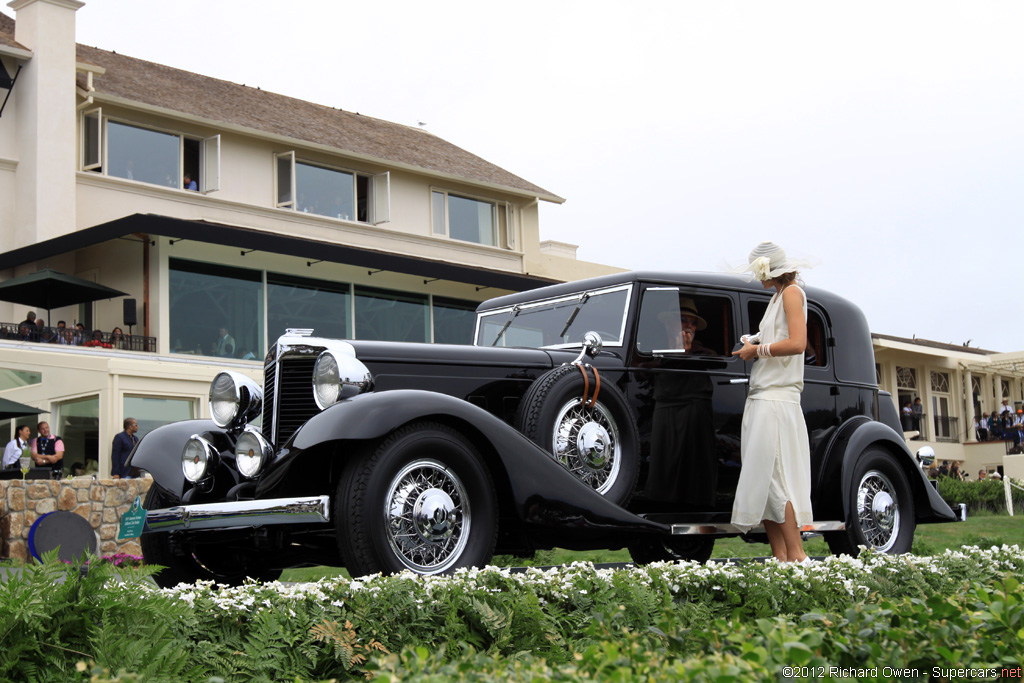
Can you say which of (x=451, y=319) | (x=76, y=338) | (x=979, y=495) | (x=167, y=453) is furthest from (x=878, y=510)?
(x=451, y=319)

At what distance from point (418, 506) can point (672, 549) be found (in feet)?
12.5

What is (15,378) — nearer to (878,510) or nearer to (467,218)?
(467,218)

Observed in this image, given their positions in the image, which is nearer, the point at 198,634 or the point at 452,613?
the point at 198,634

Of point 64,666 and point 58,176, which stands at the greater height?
point 58,176

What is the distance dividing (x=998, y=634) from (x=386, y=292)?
20527mm

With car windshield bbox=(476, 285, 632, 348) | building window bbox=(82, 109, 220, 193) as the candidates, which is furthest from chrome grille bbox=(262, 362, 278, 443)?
building window bbox=(82, 109, 220, 193)

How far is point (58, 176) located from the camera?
20328mm

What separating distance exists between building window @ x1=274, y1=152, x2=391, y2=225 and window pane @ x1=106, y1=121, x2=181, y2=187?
8.43ft

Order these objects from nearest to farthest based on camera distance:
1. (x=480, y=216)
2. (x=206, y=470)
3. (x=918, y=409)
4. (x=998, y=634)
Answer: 1. (x=998, y=634)
2. (x=206, y=470)
3. (x=480, y=216)
4. (x=918, y=409)

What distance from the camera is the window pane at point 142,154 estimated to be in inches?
846

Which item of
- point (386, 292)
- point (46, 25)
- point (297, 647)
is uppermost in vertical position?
point (46, 25)

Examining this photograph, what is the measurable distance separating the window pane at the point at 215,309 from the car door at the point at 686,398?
47.9ft

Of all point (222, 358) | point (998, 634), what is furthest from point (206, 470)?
point (222, 358)

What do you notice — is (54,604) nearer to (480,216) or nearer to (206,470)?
(206,470)
